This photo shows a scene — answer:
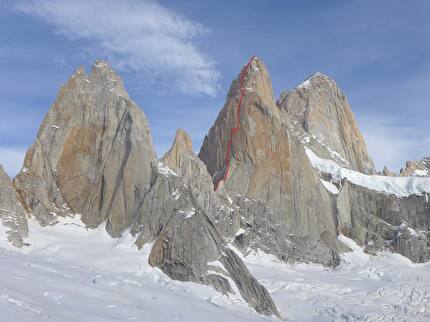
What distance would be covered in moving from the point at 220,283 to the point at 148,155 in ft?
48.7

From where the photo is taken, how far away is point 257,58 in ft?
207

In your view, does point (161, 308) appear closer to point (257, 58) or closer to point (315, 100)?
point (257, 58)

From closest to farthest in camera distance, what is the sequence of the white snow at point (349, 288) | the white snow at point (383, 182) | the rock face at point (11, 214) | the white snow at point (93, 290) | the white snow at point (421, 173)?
1. the white snow at point (93, 290)
2. the rock face at point (11, 214)
3. the white snow at point (349, 288)
4. the white snow at point (383, 182)
5. the white snow at point (421, 173)

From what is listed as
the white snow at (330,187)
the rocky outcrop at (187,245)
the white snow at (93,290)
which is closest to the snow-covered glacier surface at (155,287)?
the white snow at (93,290)

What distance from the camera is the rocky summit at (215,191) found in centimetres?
3241

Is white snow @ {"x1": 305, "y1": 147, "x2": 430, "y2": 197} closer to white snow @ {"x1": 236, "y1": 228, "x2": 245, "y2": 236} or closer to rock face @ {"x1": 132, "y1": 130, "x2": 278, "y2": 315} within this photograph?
white snow @ {"x1": 236, "y1": 228, "x2": 245, "y2": 236}

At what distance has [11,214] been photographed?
32.1 m

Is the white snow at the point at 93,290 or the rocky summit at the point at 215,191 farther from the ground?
the rocky summit at the point at 215,191

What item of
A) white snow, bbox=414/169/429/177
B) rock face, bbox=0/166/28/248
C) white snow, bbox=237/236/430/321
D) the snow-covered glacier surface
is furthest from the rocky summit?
white snow, bbox=414/169/429/177

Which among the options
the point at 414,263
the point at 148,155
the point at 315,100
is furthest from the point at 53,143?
the point at 315,100

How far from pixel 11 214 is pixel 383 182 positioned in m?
47.1

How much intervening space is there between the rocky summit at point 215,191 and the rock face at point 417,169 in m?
15.1

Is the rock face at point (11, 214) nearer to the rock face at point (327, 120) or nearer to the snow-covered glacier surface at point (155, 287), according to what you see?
the snow-covered glacier surface at point (155, 287)

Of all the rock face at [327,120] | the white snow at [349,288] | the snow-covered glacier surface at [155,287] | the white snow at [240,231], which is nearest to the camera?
the snow-covered glacier surface at [155,287]
